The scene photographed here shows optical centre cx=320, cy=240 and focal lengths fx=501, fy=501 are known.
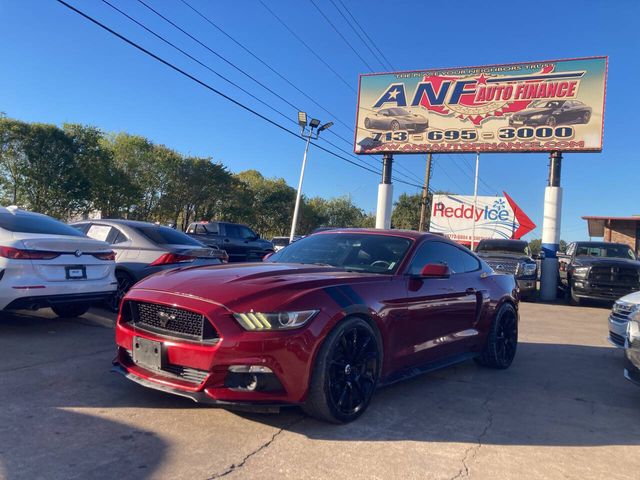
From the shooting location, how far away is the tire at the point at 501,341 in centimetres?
579

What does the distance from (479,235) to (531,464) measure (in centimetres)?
2415

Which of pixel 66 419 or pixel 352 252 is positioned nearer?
pixel 66 419

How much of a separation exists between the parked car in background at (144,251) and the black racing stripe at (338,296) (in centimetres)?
428

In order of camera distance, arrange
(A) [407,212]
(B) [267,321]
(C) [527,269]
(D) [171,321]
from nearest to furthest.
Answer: (B) [267,321] → (D) [171,321] → (C) [527,269] → (A) [407,212]

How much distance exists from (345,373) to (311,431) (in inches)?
18.8

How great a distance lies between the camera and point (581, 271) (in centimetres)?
1278

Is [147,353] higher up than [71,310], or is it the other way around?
[147,353]

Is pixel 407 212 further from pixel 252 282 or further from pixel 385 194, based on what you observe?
pixel 252 282

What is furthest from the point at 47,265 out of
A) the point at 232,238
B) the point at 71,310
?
the point at 232,238

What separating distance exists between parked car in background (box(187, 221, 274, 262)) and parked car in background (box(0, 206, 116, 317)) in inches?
447

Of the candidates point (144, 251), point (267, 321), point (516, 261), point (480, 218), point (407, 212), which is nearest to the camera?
point (267, 321)

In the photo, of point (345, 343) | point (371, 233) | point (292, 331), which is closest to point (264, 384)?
point (292, 331)

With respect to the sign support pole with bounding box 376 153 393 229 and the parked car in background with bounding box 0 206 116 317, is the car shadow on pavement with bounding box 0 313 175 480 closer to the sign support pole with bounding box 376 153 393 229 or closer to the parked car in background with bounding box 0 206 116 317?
the parked car in background with bounding box 0 206 116 317

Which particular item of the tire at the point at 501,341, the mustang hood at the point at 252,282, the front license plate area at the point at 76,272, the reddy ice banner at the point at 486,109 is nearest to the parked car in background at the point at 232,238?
the reddy ice banner at the point at 486,109
